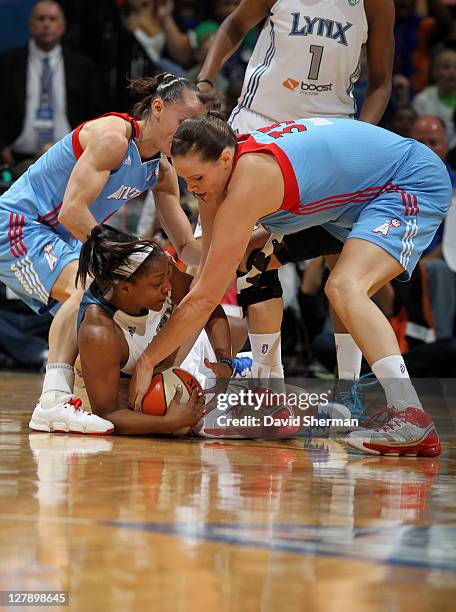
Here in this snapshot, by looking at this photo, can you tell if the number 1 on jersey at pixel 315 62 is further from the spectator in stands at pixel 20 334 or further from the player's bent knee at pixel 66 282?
the spectator in stands at pixel 20 334

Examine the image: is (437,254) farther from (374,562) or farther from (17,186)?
(374,562)

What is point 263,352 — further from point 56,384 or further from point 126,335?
point 56,384

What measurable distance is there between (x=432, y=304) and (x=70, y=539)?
4798mm

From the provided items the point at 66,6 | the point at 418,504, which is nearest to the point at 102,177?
the point at 418,504

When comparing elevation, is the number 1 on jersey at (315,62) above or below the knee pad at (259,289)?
above

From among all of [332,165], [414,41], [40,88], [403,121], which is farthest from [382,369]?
[414,41]

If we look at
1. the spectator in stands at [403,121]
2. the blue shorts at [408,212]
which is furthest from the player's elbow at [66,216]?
the spectator in stands at [403,121]

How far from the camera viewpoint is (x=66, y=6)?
818cm

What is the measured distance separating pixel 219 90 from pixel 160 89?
2770mm

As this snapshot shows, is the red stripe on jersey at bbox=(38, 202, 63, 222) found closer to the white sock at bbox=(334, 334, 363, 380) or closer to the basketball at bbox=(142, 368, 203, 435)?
the basketball at bbox=(142, 368, 203, 435)

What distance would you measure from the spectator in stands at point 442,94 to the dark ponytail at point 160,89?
3946 mm

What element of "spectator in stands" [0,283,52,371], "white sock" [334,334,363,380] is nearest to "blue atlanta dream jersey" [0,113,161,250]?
"white sock" [334,334,363,380]

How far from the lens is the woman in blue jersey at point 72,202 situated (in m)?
3.93

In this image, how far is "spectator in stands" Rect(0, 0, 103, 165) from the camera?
7.51 metres
